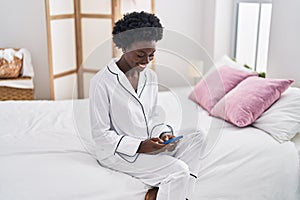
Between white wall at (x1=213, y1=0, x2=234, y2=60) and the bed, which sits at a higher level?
white wall at (x1=213, y1=0, x2=234, y2=60)

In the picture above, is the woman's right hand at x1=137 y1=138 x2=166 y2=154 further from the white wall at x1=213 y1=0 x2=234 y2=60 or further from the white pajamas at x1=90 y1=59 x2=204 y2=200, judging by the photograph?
the white wall at x1=213 y1=0 x2=234 y2=60

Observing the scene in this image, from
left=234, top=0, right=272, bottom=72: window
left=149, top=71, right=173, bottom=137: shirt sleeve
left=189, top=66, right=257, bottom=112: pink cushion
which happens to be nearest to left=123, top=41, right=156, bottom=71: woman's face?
left=149, top=71, right=173, bottom=137: shirt sleeve

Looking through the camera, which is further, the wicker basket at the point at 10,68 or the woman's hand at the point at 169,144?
the wicker basket at the point at 10,68

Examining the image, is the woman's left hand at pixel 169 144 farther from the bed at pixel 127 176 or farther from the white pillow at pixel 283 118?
the white pillow at pixel 283 118

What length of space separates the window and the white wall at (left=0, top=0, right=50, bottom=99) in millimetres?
1729

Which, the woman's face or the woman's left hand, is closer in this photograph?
the woman's face

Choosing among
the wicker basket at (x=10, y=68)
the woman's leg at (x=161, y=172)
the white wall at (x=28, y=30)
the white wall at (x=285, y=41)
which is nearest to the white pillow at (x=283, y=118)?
the white wall at (x=285, y=41)

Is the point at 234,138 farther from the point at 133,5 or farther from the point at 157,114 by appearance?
the point at 133,5

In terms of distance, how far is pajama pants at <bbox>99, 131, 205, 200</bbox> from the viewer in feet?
5.46

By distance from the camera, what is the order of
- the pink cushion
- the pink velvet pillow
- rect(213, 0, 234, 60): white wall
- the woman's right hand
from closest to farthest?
the woman's right hand
the pink velvet pillow
the pink cushion
rect(213, 0, 234, 60): white wall

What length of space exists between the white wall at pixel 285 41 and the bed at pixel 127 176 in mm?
581

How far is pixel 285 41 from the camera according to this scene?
2477 millimetres

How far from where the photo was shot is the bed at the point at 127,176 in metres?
1.66

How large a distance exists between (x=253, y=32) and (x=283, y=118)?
1.40 metres
